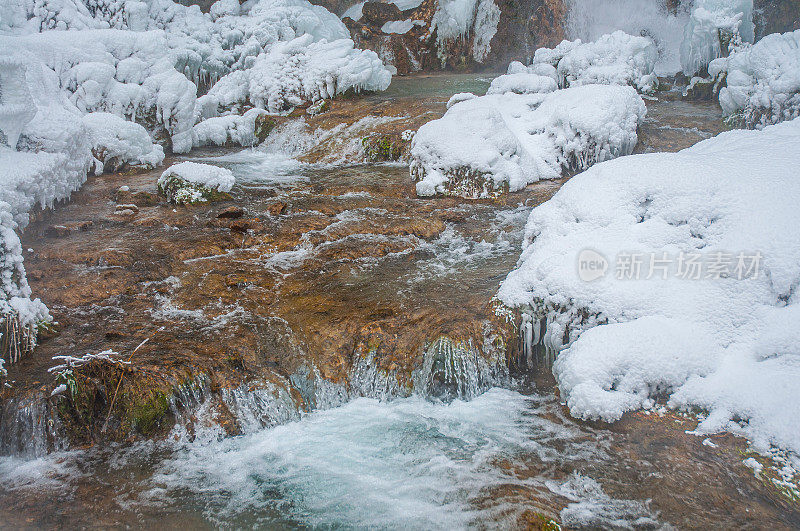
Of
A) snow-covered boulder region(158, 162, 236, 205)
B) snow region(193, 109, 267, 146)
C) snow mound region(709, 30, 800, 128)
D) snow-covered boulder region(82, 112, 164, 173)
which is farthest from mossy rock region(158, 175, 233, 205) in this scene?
snow mound region(709, 30, 800, 128)

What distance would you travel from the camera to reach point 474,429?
11.4 feet

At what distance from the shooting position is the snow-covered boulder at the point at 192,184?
7.19m

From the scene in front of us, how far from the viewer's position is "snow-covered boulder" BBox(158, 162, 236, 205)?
7191 mm

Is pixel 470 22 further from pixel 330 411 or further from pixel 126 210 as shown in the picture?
pixel 330 411

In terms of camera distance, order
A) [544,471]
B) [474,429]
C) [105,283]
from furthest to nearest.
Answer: [105,283] < [474,429] < [544,471]

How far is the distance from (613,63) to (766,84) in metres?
4.72

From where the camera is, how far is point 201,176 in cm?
740

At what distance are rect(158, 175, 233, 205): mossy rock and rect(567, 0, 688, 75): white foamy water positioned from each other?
14.9 meters

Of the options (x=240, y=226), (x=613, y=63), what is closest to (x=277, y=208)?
(x=240, y=226)

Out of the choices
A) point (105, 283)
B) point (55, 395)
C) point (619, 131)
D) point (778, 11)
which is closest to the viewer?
point (55, 395)

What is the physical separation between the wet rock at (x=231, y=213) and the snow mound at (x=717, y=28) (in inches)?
479

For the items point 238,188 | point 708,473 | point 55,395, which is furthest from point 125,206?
point 708,473

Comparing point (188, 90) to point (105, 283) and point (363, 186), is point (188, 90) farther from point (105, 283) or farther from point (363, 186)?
point (105, 283)

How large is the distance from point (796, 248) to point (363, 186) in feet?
18.6
